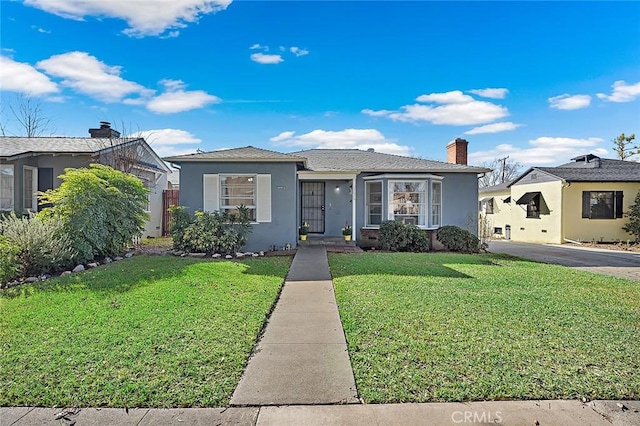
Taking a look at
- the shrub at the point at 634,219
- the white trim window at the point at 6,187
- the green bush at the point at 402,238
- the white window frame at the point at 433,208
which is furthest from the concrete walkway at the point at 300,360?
the shrub at the point at 634,219

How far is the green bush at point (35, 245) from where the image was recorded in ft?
25.0

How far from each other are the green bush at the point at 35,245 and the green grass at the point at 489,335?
6277mm

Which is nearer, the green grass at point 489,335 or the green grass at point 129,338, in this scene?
the green grass at point 129,338

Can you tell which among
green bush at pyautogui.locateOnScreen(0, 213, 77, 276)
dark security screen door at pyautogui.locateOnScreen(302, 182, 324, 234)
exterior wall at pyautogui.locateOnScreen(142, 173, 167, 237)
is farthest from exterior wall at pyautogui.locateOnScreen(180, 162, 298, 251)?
exterior wall at pyautogui.locateOnScreen(142, 173, 167, 237)

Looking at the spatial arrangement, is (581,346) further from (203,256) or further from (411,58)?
(411,58)

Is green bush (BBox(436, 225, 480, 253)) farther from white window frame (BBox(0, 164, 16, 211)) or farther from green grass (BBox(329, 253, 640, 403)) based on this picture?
white window frame (BBox(0, 164, 16, 211))

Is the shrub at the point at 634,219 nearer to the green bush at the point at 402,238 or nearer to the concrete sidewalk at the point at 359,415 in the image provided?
the green bush at the point at 402,238

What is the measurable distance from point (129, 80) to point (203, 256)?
8864 millimetres

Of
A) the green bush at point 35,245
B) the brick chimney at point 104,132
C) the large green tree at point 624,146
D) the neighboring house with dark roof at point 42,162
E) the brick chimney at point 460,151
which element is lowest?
the green bush at point 35,245

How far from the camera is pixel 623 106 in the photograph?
674 inches

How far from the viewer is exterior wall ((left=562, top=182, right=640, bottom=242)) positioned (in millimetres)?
18438

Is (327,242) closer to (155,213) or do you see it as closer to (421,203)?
(421,203)

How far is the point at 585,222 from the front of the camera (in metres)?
18.5

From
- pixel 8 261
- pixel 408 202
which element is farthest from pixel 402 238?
pixel 8 261
